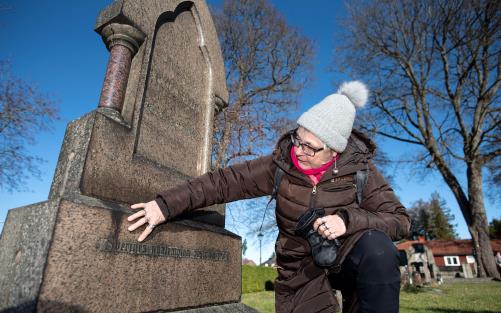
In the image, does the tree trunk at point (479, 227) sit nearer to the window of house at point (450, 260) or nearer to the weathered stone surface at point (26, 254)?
the weathered stone surface at point (26, 254)

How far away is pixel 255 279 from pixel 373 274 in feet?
64.5

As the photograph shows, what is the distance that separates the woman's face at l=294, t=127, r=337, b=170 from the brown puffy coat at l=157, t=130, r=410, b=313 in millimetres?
88

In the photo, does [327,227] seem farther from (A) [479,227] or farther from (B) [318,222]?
(A) [479,227]

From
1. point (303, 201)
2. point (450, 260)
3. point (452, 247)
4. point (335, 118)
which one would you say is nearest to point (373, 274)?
point (303, 201)

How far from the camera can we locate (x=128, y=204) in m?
2.30

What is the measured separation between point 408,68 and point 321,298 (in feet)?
56.1

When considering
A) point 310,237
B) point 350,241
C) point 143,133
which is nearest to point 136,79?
point 143,133

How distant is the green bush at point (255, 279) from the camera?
1853cm

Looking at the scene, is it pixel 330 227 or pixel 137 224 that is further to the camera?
pixel 137 224

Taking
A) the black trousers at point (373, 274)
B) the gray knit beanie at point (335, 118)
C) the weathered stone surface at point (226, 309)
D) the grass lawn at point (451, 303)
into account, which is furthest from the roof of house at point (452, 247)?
the black trousers at point (373, 274)

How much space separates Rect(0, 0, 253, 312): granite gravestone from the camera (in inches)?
66.4

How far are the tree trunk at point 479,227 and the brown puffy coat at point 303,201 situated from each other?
16.4 metres

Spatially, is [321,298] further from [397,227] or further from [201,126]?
[201,126]

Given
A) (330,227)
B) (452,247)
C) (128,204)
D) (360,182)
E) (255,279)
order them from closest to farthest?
(330,227), (360,182), (128,204), (255,279), (452,247)
